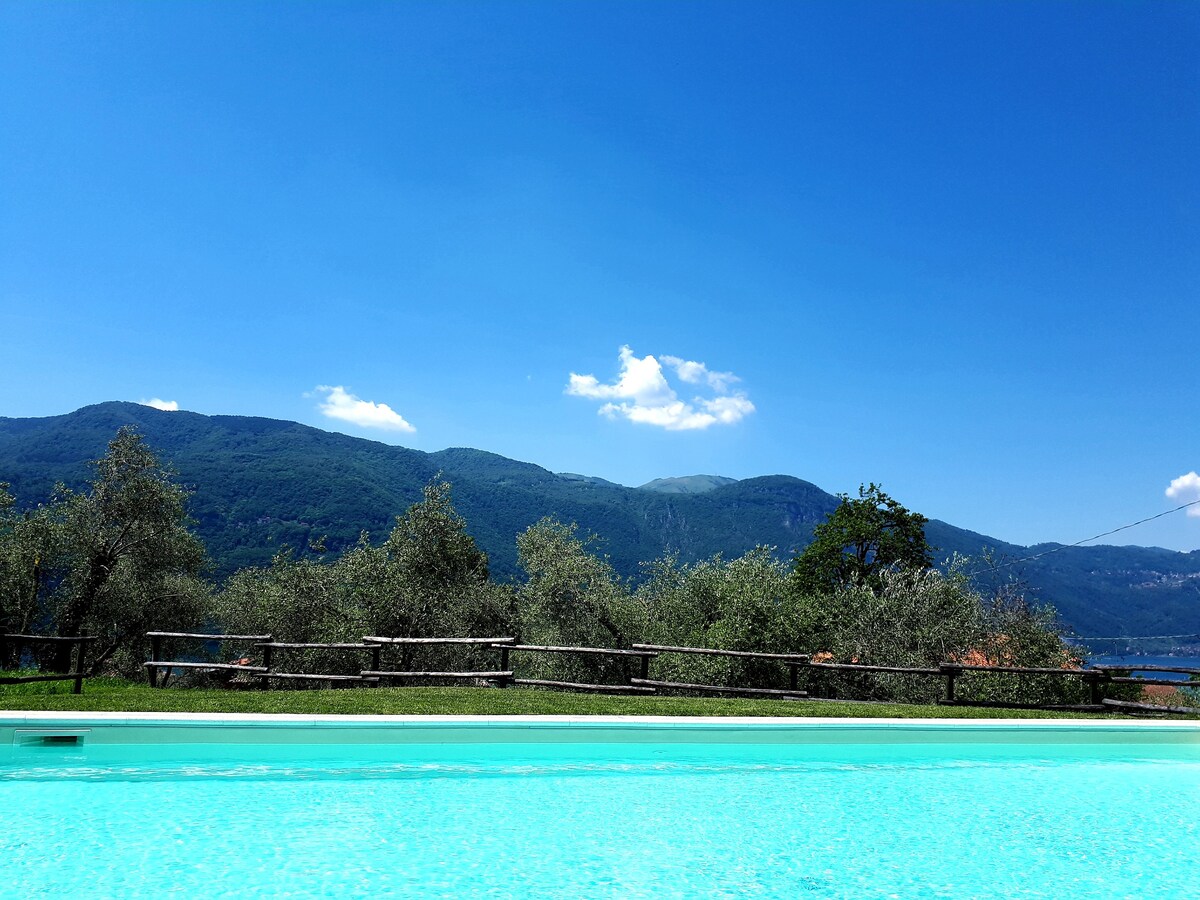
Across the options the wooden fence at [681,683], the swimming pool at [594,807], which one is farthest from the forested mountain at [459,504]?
the swimming pool at [594,807]

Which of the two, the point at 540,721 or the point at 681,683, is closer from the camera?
the point at 540,721

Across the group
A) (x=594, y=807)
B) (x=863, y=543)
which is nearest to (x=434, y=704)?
(x=594, y=807)

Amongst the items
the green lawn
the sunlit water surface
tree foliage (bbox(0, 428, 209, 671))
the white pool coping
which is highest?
tree foliage (bbox(0, 428, 209, 671))

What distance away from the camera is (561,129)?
17469mm

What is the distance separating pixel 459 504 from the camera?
11738 cm

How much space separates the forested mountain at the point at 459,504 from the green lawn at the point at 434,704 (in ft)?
161

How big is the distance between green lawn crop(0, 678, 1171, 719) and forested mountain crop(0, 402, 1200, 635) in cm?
4914

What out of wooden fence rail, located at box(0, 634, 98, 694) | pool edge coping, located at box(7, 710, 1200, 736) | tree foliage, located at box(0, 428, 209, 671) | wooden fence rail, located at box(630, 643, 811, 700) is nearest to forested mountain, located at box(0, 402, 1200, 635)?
tree foliage, located at box(0, 428, 209, 671)

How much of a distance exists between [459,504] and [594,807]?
370 ft

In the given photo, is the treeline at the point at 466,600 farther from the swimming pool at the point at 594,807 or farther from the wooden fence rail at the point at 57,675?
the wooden fence rail at the point at 57,675

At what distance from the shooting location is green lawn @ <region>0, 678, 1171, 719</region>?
9375 millimetres

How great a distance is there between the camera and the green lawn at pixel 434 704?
938 cm

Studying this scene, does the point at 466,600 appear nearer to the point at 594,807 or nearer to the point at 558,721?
the point at 558,721

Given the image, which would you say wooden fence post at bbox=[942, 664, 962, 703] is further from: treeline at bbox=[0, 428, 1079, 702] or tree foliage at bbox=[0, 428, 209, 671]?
tree foliage at bbox=[0, 428, 209, 671]
